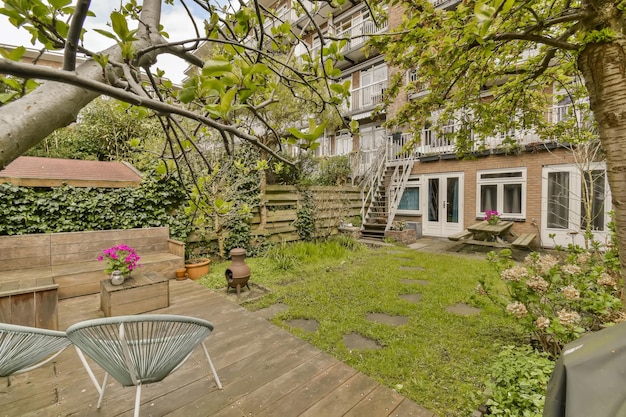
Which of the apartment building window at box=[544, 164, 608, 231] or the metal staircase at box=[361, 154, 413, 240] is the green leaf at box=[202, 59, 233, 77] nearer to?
the metal staircase at box=[361, 154, 413, 240]

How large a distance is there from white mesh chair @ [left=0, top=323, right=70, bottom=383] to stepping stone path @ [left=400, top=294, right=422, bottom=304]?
3.91 metres

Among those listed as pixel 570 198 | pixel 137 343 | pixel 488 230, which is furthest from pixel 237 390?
pixel 570 198

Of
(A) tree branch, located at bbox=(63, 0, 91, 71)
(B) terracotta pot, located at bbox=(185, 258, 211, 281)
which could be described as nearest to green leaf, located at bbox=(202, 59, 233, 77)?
(A) tree branch, located at bbox=(63, 0, 91, 71)

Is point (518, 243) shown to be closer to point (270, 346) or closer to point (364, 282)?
point (364, 282)

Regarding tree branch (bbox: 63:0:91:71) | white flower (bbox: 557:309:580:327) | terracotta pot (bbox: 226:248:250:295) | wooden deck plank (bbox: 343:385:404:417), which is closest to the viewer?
tree branch (bbox: 63:0:91:71)

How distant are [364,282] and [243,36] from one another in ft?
14.1

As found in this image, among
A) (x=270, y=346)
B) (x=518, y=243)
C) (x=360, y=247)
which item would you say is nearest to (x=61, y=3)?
(x=270, y=346)

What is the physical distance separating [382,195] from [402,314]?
24.9 feet

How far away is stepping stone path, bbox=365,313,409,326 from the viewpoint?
3.43 meters

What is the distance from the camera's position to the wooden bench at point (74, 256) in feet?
13.4

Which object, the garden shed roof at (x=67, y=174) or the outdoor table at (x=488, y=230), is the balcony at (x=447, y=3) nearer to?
the outdoor table at (x=488, y=230)

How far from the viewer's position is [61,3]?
25.6 inches

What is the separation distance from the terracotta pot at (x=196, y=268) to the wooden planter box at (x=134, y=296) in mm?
1383

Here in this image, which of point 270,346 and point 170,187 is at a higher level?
point 170,187
